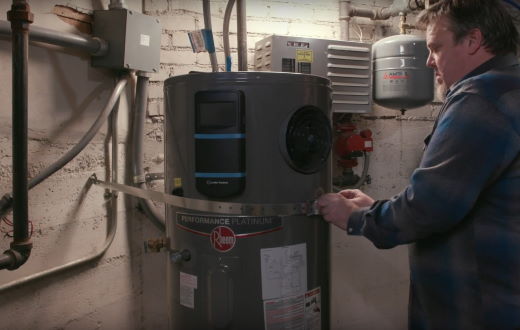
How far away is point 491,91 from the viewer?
3.09ft

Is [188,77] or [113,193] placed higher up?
[188,77]

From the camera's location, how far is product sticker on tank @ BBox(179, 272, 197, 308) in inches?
43.3

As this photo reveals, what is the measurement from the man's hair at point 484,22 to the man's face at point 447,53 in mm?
15

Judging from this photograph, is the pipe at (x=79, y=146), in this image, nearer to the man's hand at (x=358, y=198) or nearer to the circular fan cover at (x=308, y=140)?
the circular fan cover at (x=308, y=140)

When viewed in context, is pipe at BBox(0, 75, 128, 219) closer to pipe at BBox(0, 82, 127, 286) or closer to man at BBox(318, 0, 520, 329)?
pipe at BBox(0, 82, 127, 286)

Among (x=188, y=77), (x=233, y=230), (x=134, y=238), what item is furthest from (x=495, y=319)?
(x=134, y=238)

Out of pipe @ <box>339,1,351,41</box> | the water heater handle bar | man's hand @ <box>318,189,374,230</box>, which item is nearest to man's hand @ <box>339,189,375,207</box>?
man's hand @ <box>318,189,374,230</box>

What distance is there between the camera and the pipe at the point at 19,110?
102 cm

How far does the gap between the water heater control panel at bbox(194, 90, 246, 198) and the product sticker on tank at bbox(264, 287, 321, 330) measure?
0.29 meters

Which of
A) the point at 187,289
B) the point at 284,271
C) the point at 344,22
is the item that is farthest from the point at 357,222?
the point at 344,22

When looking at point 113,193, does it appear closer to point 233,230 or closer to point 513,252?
point 233,230

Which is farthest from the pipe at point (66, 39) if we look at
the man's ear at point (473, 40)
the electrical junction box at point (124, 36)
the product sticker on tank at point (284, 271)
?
the man's ear at point (473, 40)

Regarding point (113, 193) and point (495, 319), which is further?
point (113, 193)

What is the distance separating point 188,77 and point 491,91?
666 millimetres
